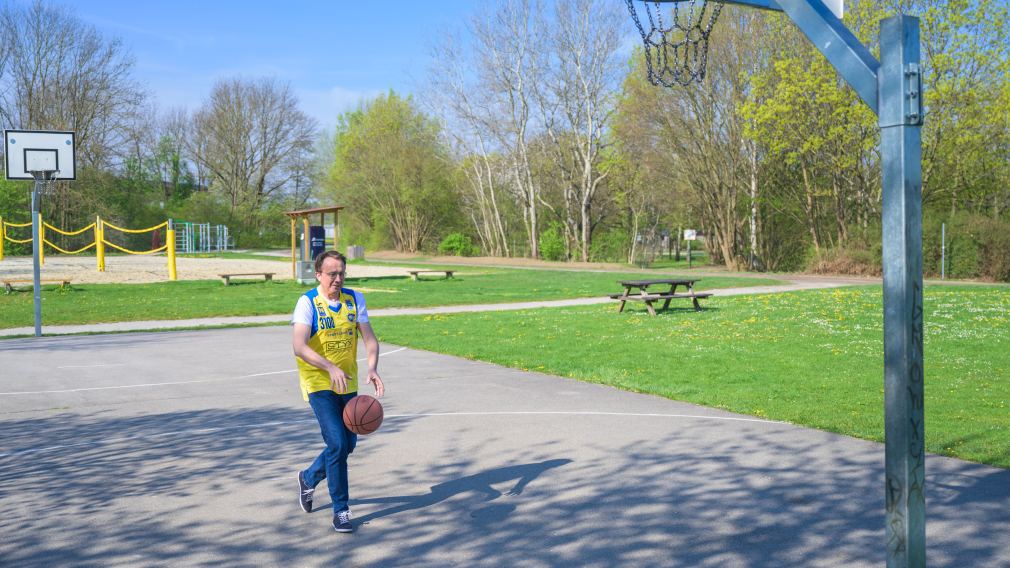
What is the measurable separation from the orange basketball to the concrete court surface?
586 mm

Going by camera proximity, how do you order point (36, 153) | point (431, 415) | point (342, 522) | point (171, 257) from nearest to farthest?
point (342, 522) < point (431, 415) < point (36, 153) < point (171, 257)

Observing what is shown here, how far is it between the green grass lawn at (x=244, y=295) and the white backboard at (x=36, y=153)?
330 centimetres

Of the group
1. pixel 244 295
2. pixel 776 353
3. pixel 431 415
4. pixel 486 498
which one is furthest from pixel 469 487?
pixel 244 295

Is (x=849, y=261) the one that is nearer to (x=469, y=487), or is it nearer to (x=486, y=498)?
(x=469, y=487)

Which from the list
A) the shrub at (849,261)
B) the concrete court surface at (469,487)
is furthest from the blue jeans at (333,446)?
the shrub at (849,261)

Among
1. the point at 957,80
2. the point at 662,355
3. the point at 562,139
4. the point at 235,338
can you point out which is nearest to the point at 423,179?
the point at 562,139

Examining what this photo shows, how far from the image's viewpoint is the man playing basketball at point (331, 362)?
17.5 ft

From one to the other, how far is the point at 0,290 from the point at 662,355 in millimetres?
22393

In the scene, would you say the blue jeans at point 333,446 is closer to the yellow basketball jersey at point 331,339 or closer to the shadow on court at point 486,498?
the yellow basketball jersey at point 331,339

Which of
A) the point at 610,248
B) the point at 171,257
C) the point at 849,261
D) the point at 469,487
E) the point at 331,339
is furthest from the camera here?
the point at 610,248

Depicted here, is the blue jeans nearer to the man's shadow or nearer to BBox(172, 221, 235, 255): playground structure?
the man's shadow

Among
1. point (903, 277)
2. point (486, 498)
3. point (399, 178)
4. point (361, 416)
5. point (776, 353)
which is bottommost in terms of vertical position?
point (486, 498)

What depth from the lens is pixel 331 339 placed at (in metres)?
5.55

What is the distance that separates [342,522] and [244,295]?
21.7 meters
